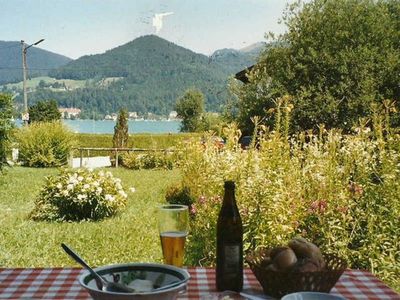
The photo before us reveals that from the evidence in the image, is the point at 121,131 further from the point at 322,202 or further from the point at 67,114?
the point at 322,202

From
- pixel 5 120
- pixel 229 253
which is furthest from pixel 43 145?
pixel 229 253

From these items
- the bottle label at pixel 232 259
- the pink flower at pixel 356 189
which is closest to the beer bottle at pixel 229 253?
the bottle label at pixel 232 259

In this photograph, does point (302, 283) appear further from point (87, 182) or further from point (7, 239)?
point (87, 182)

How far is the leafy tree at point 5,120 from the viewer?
7.31 meters

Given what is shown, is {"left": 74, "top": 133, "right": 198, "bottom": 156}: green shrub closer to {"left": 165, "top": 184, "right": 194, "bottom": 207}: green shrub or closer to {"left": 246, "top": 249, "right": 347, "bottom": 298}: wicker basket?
{"left": 165, "top": 184, "right": 194, "bottom": 207}: green shrub

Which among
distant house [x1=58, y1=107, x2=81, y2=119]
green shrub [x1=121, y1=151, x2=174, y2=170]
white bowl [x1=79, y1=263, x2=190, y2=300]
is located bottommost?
green shrub [x1=121, y1=151, x2=174, y2=170]

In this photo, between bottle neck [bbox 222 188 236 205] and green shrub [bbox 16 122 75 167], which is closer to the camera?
bottle neck [bbox 222 188 236 205]

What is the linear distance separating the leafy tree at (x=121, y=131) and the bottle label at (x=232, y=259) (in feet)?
40.0

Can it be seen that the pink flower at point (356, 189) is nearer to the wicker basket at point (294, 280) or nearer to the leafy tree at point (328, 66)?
the wicker basket at point (294, 280)

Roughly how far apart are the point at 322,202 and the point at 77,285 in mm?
2033

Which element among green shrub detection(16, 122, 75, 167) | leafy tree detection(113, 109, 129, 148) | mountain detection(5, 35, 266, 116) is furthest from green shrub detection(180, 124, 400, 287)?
mountain detection(5, 35, 266, 116)

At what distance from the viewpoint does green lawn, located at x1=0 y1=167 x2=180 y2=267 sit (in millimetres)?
3678

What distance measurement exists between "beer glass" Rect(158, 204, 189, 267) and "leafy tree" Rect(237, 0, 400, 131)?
8.79 m

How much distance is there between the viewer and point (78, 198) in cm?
489
